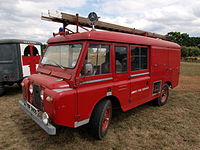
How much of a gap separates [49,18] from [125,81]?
257cm

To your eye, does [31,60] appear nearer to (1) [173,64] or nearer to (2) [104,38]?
(2) [104,38]

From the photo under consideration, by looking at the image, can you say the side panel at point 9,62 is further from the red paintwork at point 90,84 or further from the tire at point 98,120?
the tire at point 98,120

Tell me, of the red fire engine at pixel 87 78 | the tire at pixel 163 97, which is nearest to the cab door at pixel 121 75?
the red fire engine at pixel 87 78

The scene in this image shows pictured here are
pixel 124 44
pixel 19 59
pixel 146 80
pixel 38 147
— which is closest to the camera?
pixel 38 147

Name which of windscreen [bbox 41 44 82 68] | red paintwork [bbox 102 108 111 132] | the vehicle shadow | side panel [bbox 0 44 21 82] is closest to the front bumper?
the vehicle shadow

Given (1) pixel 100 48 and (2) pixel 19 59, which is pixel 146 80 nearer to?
(1) pixel 100 48

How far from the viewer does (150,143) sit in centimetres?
344

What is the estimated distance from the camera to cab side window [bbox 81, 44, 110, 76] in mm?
3059

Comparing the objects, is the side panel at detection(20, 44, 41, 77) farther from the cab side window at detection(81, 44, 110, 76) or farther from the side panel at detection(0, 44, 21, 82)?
the cab side window at detection(81, 44, 110, 76)

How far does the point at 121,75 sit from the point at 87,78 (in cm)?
113

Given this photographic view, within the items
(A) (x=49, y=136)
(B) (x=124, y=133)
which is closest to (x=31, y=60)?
(A) (x=49, y=136)

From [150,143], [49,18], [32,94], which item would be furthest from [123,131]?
[49,18]

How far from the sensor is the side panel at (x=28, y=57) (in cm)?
754

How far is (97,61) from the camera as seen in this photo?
331cm
